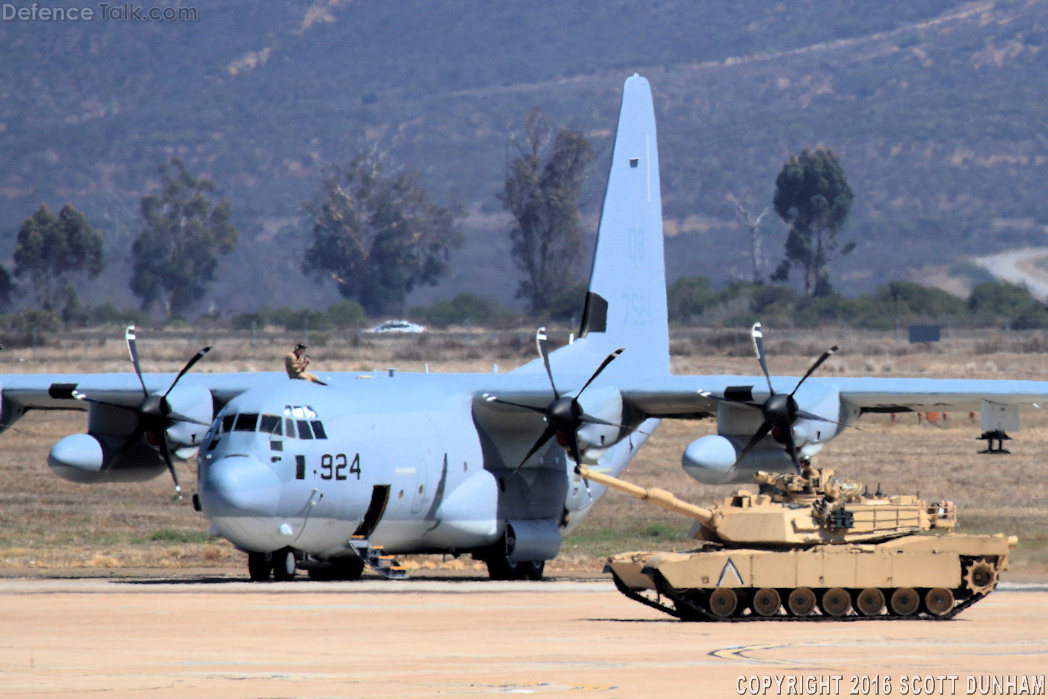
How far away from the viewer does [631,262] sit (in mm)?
35719

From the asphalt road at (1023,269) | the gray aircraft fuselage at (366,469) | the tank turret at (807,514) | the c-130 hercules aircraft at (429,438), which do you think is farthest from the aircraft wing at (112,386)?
the asphalt road at (1023,269)

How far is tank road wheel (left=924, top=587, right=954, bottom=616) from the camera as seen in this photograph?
23.2m

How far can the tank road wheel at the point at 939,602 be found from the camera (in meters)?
23.2

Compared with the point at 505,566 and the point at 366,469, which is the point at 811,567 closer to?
the point at 366,469

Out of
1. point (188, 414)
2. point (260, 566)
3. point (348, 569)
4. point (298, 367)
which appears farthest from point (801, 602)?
point (188, 414)

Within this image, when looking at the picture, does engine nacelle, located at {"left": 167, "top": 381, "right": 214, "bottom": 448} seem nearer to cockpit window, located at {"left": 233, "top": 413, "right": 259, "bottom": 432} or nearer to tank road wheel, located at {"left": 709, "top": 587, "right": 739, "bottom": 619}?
cockpit window, located at {"left": 233, "top": 413, "right": 259, "bottom": 432}

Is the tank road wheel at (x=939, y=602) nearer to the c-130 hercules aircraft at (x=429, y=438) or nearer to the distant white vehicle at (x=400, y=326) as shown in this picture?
the c-130 hercules aircraft at (x=429, y=438)

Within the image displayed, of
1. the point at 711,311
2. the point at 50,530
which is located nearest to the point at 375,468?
the point at 50,530

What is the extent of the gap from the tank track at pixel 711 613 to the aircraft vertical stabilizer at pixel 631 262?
38.4 ft

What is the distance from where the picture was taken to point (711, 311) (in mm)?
103250

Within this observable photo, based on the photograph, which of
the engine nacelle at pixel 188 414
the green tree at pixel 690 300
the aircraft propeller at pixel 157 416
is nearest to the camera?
the aircraft propeller at pixel 157 416

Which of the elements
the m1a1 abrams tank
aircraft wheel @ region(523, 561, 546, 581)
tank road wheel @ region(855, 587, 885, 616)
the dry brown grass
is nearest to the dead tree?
the dry brown grass

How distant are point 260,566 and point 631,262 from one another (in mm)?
10885

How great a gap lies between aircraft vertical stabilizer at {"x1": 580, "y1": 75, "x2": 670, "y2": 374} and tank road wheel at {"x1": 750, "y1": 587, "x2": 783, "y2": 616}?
12115mm
